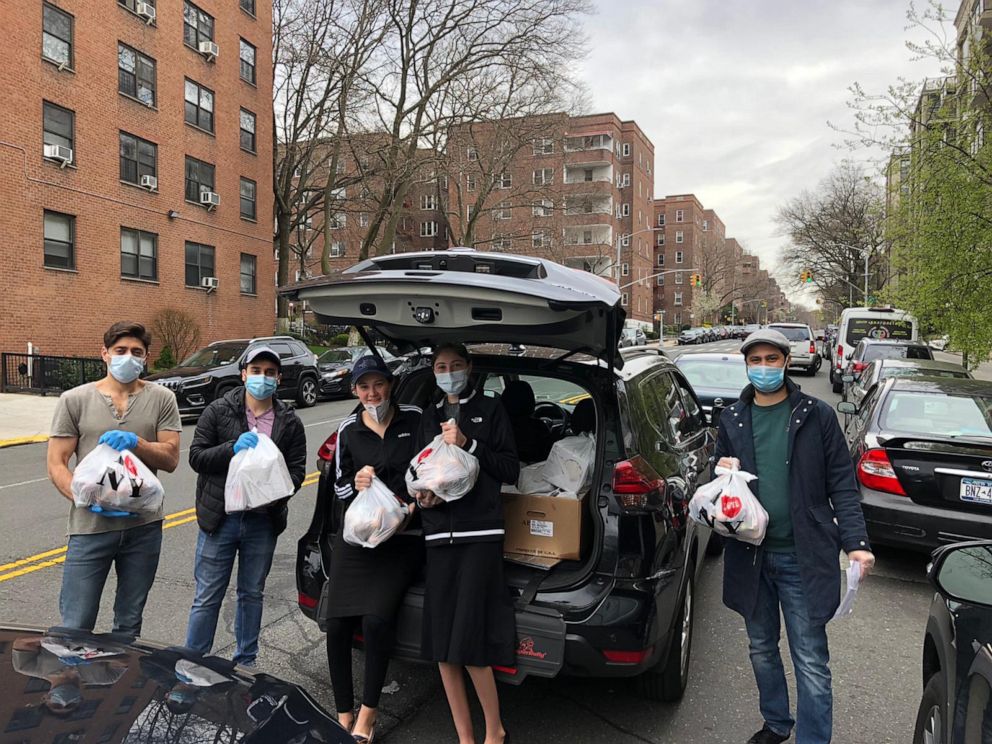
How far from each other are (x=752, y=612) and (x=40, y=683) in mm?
2627

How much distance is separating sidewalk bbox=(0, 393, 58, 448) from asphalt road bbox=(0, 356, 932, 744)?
623 cm

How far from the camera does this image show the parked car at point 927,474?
15.5 ft

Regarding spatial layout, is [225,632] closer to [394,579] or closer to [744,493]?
[394,579]

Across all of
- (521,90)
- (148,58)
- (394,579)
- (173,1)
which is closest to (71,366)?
(148,58)

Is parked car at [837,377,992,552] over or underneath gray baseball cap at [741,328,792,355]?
underneath

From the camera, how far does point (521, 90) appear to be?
102 ft

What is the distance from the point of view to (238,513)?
339 centimetres

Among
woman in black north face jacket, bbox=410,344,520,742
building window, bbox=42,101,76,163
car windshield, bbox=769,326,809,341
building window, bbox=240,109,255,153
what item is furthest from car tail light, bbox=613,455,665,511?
building window, bbox=240,109,255,153

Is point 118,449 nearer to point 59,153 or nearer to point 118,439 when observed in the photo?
point 118,439

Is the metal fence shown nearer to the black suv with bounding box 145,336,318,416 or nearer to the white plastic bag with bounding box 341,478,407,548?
the black suv with bounding box 145,336,318,416

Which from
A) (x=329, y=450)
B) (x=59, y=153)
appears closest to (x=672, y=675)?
(x=329, y=450)

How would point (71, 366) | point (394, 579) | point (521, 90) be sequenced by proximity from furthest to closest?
point (521, 90)
point (71, 366)
point (394, 579)

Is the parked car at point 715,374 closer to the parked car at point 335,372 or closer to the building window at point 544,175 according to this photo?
the parked car at point 335,372

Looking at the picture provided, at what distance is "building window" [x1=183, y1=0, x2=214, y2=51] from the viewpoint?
80.7 ft
